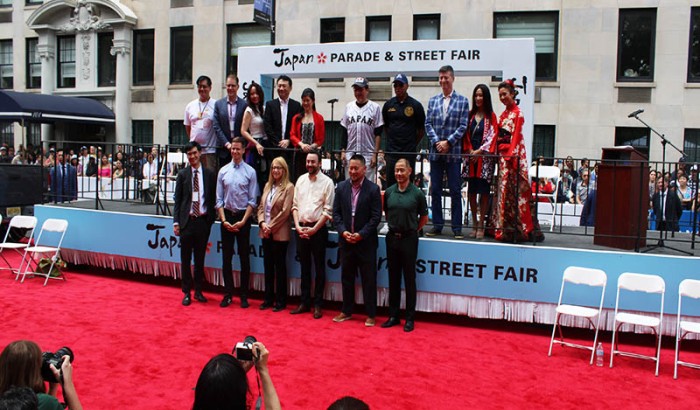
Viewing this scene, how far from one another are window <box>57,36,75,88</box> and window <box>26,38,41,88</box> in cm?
124

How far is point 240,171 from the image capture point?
27.3 feet

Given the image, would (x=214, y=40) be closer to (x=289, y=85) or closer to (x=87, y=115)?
(x=87, y=115)

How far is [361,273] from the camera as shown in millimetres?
7742

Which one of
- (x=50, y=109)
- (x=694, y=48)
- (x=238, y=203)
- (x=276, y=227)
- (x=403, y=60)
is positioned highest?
(x=694, y=48)

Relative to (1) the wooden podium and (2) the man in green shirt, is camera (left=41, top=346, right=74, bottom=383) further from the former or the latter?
(1) the wooden podium

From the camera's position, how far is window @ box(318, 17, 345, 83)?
69.7 ft

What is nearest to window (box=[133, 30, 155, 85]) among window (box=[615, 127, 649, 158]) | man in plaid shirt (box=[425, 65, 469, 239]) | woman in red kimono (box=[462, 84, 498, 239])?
window (box=[615, 127, 649, 158])

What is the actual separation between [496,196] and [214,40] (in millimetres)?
17549

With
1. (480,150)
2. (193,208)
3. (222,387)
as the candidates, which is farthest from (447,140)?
(222,387)

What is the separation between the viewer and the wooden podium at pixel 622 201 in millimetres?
7406

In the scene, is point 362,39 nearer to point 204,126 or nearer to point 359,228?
point 204,126

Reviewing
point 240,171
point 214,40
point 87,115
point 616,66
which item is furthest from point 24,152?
point 616,66

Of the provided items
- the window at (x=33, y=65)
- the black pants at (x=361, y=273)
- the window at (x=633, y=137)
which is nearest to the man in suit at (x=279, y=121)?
the black pants at (x=361, y=273)

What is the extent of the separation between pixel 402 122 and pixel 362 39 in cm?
1335
